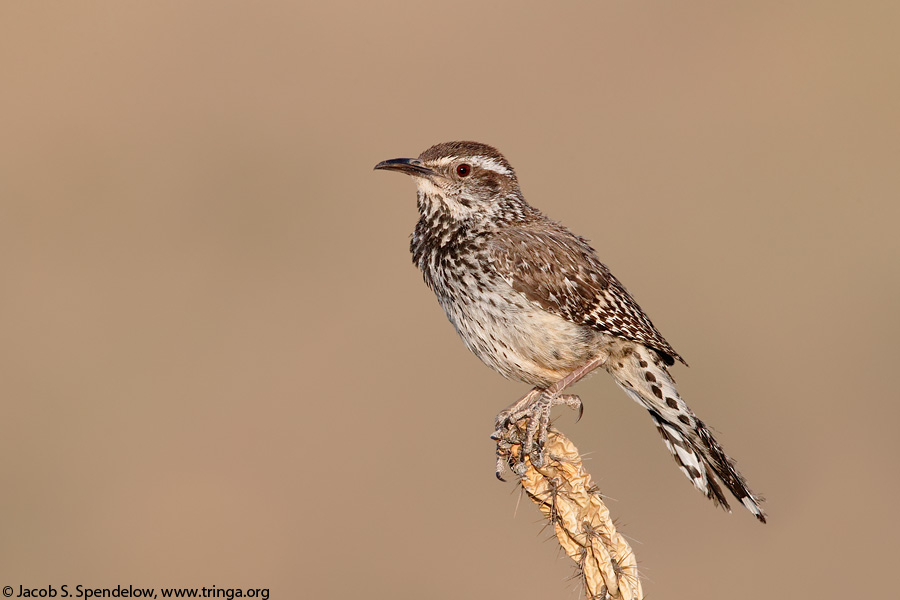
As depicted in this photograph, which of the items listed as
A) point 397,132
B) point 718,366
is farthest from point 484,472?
point 397,132

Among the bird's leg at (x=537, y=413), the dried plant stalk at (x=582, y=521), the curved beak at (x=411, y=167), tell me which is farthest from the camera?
the curved beak at (x=411, y=167)

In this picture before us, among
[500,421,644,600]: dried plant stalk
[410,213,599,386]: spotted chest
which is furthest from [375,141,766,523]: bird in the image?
[500,421,644,600]: dried plant stalk

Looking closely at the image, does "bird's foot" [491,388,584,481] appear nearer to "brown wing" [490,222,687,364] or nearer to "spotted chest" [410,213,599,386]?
"spotted chest" [410,213,599,386]

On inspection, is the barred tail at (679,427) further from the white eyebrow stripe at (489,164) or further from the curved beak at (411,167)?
the curved beak at (411,167)

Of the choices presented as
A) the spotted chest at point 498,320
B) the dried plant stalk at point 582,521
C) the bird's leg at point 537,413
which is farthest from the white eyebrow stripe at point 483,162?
the dried plant stalk at point 582,521

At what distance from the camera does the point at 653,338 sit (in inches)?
229

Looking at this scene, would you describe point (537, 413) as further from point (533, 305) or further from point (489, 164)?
point (489, 164)

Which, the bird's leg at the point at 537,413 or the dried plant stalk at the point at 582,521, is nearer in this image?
the dried plant stalk at the point at 582,521

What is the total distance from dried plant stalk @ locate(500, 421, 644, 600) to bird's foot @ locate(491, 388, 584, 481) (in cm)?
12

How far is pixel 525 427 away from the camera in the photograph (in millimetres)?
5301

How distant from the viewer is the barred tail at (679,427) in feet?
18.8

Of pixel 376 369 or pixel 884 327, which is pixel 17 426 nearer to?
pixel 376 369

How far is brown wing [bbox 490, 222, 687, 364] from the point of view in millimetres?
5652

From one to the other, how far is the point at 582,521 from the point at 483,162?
7.78 ft
